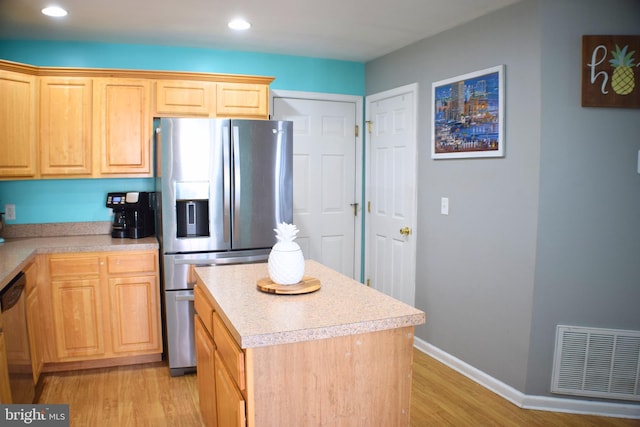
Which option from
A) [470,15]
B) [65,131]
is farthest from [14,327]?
[470,15]

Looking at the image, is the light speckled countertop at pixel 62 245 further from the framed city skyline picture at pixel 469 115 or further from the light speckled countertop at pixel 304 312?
the framed city skyline picture at pixel 469 115

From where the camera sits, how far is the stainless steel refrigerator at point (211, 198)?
328cm

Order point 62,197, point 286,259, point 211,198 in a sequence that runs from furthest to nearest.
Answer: point 62,197, point 211,198, point 286,259

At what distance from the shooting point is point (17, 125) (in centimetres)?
336

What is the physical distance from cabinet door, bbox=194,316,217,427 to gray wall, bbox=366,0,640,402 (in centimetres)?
182

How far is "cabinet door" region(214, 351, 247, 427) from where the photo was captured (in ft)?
5.38

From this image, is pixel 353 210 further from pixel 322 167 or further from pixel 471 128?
pixel 471 128

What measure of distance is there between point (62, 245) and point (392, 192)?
254 centimetres

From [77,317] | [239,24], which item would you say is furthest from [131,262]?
[239,24]

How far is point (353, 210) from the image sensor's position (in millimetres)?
4609

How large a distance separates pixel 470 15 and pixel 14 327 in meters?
3.20

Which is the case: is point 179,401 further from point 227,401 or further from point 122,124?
point 122,124

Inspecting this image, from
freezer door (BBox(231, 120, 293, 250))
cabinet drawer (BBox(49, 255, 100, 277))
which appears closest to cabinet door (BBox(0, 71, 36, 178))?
cabinet drawer (BBox(49, 255, 100, 277))

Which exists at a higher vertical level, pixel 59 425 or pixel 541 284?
pixel 541 284
